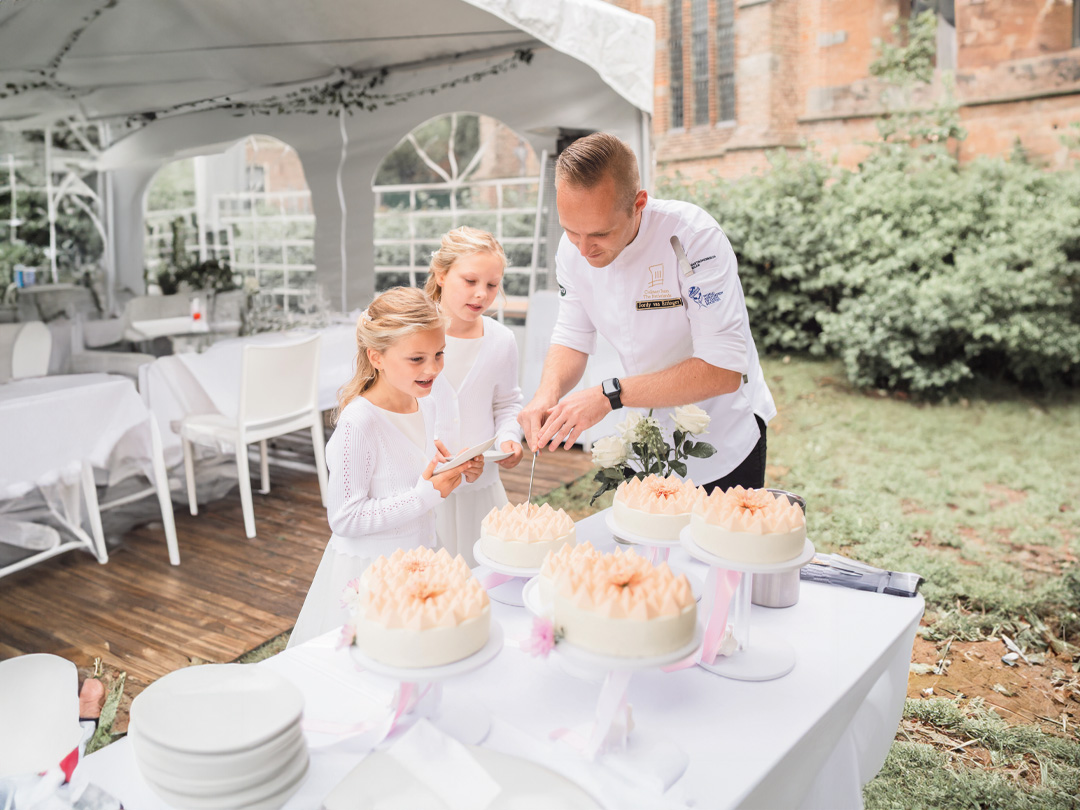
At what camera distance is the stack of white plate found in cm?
99

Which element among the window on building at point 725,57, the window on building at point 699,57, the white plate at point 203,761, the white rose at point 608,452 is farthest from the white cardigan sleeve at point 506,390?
the window on building at point 699,57

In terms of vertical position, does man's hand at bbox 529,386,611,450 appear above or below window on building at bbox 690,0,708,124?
below

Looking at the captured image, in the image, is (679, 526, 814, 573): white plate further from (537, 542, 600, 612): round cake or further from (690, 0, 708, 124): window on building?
(690, 0, 708, 124): window on building

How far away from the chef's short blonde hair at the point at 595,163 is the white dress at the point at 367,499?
754 millimetres

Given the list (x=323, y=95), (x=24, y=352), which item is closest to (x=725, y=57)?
(x=323, y=95)

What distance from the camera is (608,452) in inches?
65.5

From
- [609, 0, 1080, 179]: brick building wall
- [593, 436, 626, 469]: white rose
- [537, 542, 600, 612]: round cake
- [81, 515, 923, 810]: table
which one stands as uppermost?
[609, 0, 1080, 179]: brick building wall

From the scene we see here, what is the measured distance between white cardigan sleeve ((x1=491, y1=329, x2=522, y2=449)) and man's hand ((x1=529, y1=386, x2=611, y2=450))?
0.59m

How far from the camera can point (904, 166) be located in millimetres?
8719

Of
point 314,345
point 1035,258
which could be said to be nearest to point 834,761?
point 314,345

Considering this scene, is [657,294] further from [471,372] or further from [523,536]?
[523,536]

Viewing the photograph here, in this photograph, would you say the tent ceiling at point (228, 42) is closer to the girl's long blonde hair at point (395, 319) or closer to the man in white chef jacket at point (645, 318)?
the man in white chef jacket at point (645, 318)

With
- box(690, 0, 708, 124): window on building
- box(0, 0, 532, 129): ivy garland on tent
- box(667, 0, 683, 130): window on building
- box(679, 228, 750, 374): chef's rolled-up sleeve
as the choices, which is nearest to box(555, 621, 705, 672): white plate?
box(679, 228, 750, 374): chef's rolled-up sleeve

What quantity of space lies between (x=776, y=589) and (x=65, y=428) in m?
3.25
